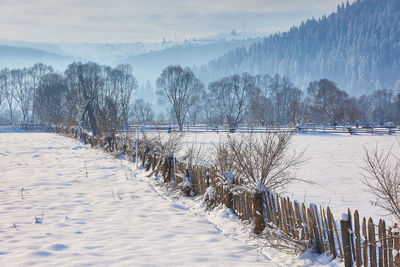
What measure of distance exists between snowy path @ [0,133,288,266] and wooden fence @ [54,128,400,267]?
0.53 metres

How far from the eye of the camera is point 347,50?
522 feet

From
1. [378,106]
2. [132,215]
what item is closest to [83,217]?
[132,215]

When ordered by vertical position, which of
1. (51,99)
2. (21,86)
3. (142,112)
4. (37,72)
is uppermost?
(37,72)

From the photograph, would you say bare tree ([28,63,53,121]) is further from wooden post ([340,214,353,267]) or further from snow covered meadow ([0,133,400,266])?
wooden post ([340,214,353,267])

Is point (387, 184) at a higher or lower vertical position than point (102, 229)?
higher

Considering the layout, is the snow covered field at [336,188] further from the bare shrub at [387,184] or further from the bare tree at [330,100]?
the bare tree at [330,100]

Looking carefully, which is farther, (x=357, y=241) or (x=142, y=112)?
(x=142, y=112)

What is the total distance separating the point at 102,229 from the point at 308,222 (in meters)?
4.08

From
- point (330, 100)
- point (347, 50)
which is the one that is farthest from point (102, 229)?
point (347, 50)

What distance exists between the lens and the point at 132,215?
6633 millimetres

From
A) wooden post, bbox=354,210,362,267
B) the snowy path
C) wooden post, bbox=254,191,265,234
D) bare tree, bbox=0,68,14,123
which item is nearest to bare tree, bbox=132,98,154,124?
bare tree, bbox=0,68,14,123

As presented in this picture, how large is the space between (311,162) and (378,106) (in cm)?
8486

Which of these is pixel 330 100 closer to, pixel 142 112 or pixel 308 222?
pixel 142 112

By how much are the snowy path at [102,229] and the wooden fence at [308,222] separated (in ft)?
1.74
